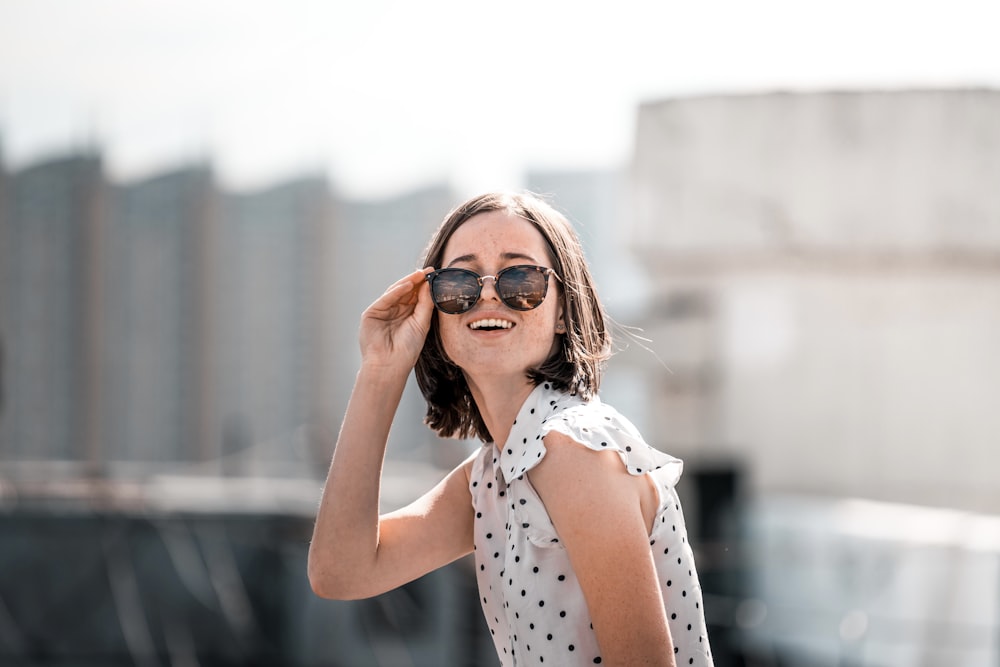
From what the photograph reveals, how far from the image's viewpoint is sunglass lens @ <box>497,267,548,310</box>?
4.33ft

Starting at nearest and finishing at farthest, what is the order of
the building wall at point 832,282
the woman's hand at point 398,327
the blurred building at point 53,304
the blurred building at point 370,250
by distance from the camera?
the woman's hand at point 398,327 < the building wall at point 832,282 < the blurred building at point 53,304 < the blurred building at point 370,250

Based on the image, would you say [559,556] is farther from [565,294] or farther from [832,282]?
[832,282]

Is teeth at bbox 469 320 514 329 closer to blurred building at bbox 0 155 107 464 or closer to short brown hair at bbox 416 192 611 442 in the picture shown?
short brown hair at bbox 416 192 611 442

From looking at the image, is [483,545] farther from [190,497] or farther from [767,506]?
[190,497]

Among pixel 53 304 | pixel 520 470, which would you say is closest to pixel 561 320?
pixel 520 470

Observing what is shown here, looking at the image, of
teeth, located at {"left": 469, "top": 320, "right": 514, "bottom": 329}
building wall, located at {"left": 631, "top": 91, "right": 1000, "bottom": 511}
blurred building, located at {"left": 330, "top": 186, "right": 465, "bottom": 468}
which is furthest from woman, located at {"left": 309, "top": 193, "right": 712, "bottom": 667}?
blurred building, located at {"left": 330, "top": 186, "right": 465, "bottom": 468}

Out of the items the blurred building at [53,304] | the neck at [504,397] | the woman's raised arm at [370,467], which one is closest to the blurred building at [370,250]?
the blurred building at [53,304]

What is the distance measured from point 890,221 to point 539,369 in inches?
62.3

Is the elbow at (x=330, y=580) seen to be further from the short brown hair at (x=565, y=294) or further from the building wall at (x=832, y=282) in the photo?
the building wall at (x=832, y=282)

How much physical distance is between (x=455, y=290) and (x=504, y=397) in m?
0.16

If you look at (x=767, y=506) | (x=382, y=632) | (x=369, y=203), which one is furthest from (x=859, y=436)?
(x=369, y=203)

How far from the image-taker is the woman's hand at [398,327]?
4.68ft

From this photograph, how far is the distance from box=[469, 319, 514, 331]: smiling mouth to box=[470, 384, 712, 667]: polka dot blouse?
0.31 ft

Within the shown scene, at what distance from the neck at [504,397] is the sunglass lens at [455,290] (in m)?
0.11
